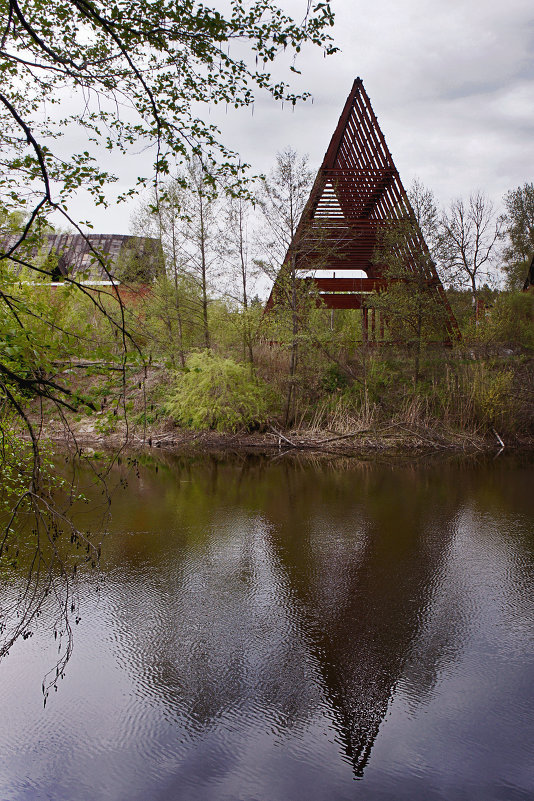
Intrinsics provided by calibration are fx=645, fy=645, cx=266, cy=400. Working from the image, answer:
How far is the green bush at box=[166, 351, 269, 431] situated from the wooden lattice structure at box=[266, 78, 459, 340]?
2.50 m

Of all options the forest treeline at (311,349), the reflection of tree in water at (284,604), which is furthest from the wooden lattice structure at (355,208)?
the reflection of tree in water at (284,604)

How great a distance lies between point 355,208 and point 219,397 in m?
8.00

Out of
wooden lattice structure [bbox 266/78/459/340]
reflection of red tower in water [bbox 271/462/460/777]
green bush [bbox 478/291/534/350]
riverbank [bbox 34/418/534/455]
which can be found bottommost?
riverbank [bbox 34/418/534/455]

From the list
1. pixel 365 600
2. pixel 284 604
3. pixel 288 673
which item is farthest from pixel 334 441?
pixel 288 673

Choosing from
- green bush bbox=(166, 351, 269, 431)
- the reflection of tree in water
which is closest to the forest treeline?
green bush bbox=(166, 351, 269, 431)

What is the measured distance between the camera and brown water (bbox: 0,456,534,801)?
154 inches

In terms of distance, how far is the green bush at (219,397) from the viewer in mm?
18500

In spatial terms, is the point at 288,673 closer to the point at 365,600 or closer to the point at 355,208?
the point at 365,600

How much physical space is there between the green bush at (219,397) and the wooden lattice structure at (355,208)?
8.21 feet

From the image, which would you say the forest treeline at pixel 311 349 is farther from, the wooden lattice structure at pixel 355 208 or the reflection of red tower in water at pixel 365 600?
the reflection of red tower in water at pixel 365 600

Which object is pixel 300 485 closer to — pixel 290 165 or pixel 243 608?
pixel 243 608

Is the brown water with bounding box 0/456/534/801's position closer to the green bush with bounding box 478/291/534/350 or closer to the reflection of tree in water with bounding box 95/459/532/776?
the reflection of tree in water with bounding box 95/459/532/776

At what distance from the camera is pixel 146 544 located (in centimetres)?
852

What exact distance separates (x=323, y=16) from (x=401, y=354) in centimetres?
1752
